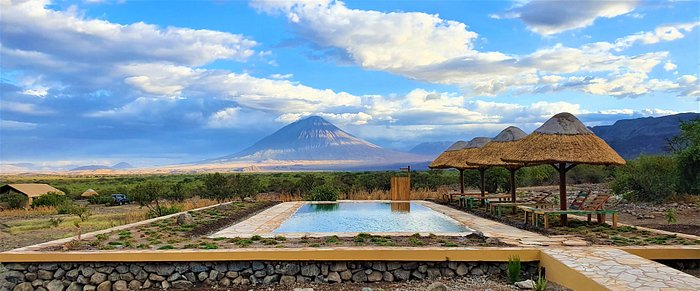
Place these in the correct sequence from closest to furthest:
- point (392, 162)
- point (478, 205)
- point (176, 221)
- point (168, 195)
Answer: point (176, 221) < point (478, 205) < point (168, 195) < point (392, 162)

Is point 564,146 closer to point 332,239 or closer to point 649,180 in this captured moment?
point 332,239

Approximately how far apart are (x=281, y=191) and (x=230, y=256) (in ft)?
53.2

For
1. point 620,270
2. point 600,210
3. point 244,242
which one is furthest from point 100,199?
point 620,270

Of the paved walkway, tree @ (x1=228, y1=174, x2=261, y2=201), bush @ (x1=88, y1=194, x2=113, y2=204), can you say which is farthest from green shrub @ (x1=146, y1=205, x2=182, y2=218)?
bush @ (x1=88, y1=194, x2=113, y2=204)

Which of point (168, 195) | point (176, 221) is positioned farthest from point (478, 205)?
point (168, 195)

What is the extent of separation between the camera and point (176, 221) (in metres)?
10.9

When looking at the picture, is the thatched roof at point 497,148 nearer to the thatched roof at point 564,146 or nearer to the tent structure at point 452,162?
the tent structure at point 452,162

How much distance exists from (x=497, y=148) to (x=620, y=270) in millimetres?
8388

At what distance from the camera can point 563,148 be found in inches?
372

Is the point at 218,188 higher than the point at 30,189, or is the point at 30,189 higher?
the point at 218,188

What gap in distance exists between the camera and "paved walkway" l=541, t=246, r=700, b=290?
16.3ft

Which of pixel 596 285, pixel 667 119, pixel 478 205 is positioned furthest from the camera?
pixel 667 119

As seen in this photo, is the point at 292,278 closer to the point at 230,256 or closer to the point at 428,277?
the point at 230,256

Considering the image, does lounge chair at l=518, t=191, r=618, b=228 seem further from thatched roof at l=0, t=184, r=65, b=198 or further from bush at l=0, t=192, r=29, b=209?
thatched roof at l=0, t=184, r=65, b=198
